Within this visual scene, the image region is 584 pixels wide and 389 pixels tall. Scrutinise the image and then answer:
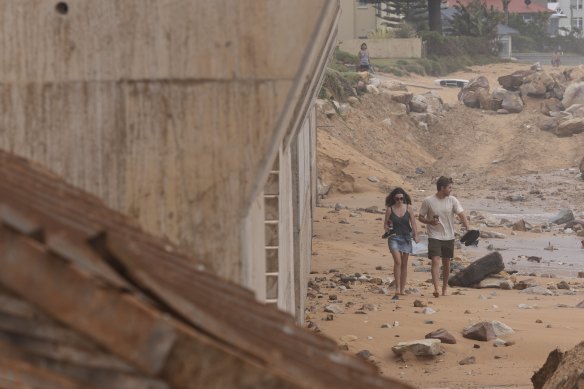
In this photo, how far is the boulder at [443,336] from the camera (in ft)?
35.4

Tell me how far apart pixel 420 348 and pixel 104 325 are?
7958 mm

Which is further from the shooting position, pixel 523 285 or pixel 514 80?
pixel 514 80

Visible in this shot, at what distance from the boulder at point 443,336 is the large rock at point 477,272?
422cm

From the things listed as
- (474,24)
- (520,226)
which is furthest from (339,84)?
(474,24)

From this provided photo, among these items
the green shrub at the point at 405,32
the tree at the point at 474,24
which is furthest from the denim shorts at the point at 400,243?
the tree at the point at 474,24

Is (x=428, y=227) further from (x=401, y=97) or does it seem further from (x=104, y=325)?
(x=401, y=97)

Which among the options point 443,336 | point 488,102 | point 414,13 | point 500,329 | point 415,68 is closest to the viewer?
point 443,336

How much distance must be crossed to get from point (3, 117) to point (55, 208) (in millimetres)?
3002

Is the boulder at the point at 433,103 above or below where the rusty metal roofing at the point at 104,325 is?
below

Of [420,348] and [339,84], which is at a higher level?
[339,84]

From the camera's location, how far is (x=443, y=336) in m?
10.9

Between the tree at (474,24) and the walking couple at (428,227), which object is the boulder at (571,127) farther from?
the walking couple at (428,227)

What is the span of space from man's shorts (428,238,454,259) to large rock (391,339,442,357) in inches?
119

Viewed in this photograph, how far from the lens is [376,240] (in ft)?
65.0
